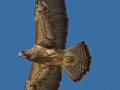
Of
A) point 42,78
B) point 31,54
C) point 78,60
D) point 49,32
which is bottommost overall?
point 42,78

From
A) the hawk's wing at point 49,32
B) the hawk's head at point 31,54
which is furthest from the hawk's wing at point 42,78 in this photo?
the hawk's head at point 31,54

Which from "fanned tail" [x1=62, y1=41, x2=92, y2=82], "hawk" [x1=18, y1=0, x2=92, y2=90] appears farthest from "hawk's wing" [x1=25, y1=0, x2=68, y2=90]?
"fanned tail" [x1=62, y1=41, x2=92, y2=82]

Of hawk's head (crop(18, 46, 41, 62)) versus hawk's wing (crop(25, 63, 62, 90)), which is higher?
hawk's head (crop(18, 46, 41, 62))

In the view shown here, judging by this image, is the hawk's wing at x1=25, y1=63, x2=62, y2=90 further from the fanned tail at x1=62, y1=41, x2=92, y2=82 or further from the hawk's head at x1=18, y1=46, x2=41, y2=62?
the hawk's head at x1=18, y1=46, x2=41, y2=62

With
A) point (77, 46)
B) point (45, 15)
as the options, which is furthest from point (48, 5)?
point (77, 46)

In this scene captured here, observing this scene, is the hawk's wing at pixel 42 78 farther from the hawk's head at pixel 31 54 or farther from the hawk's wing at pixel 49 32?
the hawk's head at pixel 31 54

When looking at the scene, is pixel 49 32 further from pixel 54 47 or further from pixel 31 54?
pixel 31 54

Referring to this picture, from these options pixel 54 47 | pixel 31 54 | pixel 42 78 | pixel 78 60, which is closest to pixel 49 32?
pixel 54 47
